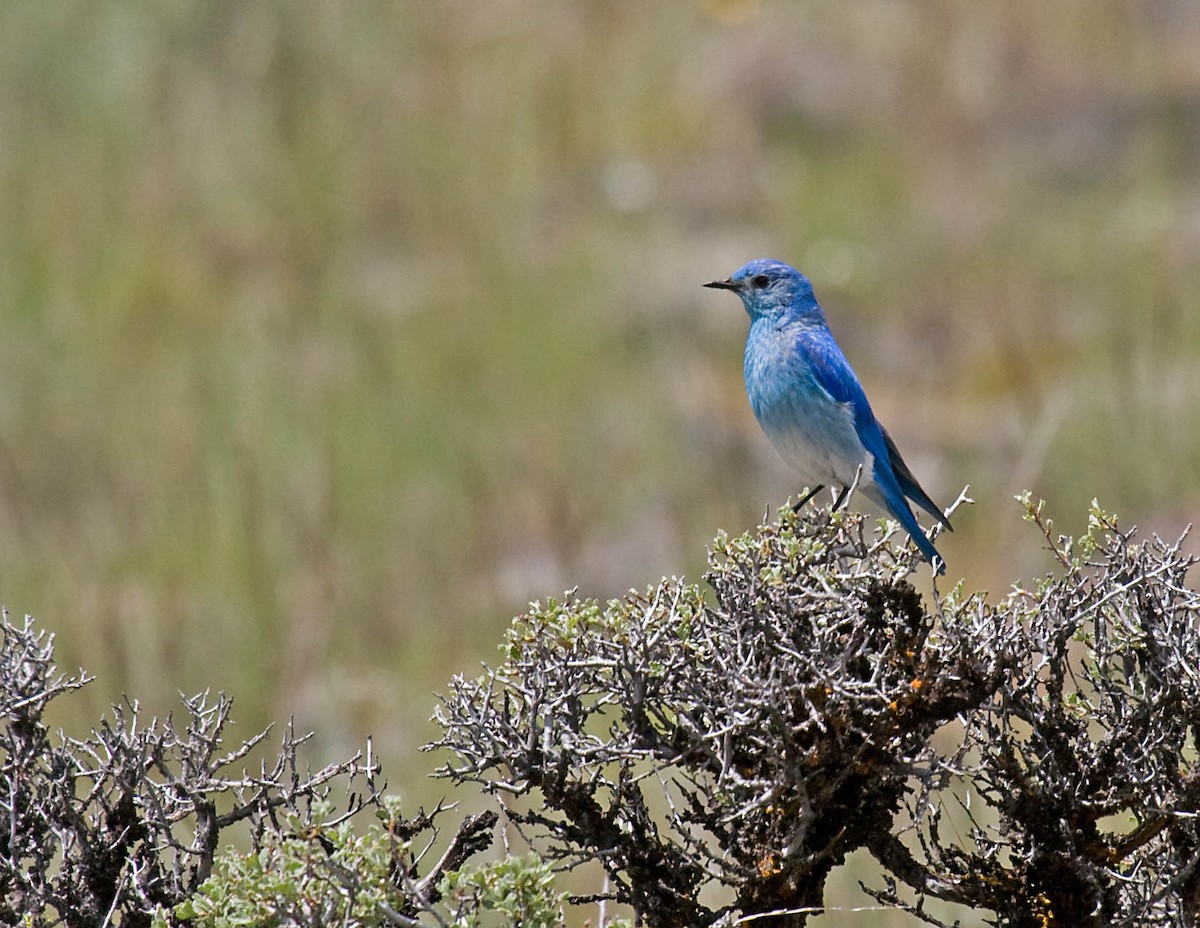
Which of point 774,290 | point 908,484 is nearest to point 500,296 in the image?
point 774,290

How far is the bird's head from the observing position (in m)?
4.50

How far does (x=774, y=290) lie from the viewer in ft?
14.8

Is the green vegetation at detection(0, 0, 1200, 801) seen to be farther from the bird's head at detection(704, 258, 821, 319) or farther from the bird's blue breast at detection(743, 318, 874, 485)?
the bird's blue breast at detection(743, 318, 874, 485)

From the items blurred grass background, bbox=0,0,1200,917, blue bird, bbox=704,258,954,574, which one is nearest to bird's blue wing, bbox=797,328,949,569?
blue bird, bbox=704,258,954,574

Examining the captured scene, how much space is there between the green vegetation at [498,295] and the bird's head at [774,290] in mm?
1236

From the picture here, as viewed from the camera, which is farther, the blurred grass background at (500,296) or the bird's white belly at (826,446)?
the blurred grass background at (500,296)

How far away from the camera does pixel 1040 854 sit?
8.43 feet

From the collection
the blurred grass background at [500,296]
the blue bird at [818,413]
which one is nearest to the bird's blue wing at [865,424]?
the blue bird at [818,413]

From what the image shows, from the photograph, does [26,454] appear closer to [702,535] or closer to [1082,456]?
[702,535]

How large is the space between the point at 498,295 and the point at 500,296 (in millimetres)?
18

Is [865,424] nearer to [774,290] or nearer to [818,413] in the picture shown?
[818,413]

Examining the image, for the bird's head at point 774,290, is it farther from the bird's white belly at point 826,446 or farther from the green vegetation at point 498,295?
the green vegetation at point 498,295

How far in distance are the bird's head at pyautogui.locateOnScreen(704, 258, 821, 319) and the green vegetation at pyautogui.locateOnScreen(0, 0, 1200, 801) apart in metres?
1.24

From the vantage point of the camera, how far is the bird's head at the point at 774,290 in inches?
177
